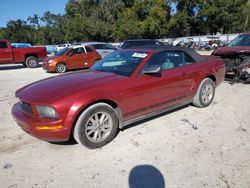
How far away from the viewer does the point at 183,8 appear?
4566 centimetres

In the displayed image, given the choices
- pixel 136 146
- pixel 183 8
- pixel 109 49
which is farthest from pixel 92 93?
pixel 183 8

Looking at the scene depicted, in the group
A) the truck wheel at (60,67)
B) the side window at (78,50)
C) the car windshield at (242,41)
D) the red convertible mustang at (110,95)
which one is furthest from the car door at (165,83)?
the side window at (78,50)

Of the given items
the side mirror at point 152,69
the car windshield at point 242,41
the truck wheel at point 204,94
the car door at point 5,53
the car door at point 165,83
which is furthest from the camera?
the car door at point 5,53

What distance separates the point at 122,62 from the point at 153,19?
136 feet

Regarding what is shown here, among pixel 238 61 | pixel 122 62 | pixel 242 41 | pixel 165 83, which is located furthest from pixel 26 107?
pixel 242 41

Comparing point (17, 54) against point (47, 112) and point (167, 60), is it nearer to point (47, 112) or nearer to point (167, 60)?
Answer: point (167, 60)

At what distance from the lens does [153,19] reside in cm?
4378

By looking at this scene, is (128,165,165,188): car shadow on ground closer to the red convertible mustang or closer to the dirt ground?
the dirt ground

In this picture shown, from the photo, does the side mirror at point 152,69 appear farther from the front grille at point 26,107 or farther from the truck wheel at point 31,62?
the truck wheel at point 31,62

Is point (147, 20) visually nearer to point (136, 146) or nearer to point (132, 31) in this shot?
point (132, 31)

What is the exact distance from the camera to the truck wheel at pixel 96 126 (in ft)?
11.9

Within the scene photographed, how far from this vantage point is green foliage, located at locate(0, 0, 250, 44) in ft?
136

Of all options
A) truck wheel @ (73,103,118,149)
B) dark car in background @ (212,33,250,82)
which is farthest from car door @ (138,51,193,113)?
dark car in background @ (212,33,250,82)

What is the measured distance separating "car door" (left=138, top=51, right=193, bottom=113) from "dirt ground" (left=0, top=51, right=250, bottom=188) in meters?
0.45
